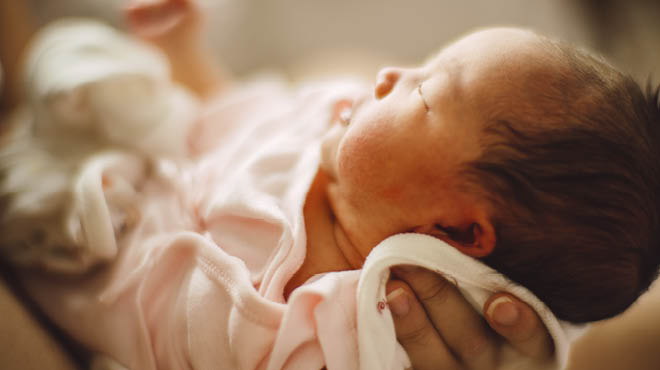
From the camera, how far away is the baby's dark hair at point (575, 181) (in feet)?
1.78

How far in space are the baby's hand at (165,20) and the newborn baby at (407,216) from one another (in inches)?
15.4

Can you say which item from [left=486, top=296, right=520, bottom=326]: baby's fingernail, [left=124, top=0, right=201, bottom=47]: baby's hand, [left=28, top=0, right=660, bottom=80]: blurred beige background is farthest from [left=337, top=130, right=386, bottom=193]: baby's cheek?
[left=28, top=0, right=660, bottom=80]: blurred beige background

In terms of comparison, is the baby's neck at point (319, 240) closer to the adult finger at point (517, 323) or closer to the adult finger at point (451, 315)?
the adult finger at point (451, 315)

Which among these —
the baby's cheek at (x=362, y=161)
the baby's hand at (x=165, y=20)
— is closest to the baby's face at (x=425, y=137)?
the baby's cheek at (x=362, y=161)

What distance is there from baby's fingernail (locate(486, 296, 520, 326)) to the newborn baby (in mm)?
42

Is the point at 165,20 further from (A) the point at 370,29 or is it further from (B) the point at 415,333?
(B) the point at 415,333

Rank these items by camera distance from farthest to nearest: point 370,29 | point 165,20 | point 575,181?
point 370,29
point 165,20
point 575,181

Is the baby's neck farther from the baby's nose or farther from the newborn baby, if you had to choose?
the baby's nose

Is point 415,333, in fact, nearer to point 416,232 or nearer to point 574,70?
point 416,232

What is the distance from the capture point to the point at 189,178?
33.0 inches

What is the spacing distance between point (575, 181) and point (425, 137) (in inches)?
7.4

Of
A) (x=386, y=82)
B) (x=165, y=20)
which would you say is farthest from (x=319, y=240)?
(x=165, y=20)

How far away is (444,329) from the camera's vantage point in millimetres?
637

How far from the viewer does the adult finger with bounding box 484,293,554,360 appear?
58 centimetres
